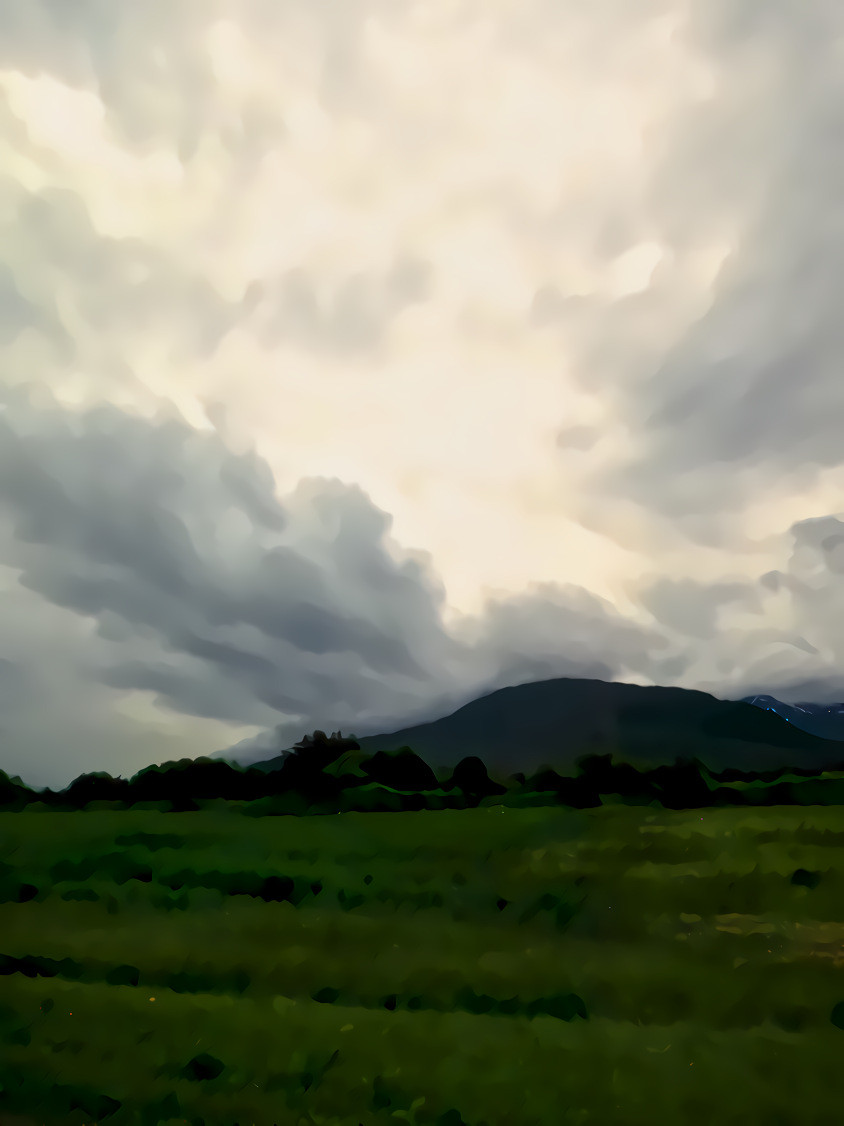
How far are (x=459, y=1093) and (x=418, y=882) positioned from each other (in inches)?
447

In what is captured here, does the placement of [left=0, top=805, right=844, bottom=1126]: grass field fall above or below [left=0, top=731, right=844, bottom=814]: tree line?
below

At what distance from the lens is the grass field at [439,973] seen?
10273 millimetres

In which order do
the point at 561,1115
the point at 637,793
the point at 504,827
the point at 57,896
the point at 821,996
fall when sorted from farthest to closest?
the point at 637,793 < the point at 504,827 < the point at 57,896 < the point at 821,996 < the point at 561,1115

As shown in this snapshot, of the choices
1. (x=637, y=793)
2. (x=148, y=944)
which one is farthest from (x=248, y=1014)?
(x=637, y=793)

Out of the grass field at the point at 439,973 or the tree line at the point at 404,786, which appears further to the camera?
the tree line at the point at 404,786

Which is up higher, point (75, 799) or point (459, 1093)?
point (75, 799)

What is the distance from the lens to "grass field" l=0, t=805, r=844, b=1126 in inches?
404

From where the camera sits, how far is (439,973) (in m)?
14.8

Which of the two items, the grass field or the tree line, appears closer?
the grass field

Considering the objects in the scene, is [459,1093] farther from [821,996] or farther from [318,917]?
[318,917]

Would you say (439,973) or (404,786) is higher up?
(404,786)

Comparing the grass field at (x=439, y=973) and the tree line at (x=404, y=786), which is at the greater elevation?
the tree line at (x=404, y=786)

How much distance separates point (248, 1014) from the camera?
13016mm

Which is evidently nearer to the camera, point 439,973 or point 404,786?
point 439,973
